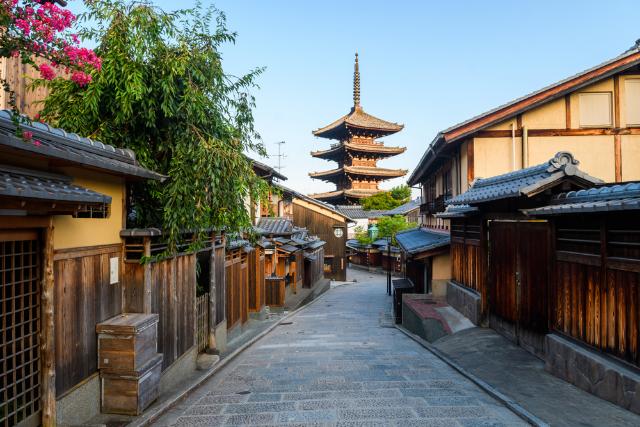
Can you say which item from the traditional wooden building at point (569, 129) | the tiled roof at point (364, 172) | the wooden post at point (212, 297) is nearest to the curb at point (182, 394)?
the wooden post at point (212, 297)

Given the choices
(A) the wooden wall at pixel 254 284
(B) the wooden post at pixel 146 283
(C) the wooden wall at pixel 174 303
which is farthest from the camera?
(A) the wooden wall at pixel 254 284

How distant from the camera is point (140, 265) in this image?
22.2 feet

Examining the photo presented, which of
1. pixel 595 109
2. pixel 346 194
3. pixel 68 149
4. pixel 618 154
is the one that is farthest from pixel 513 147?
pixel 346 194

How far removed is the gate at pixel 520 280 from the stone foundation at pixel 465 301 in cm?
46

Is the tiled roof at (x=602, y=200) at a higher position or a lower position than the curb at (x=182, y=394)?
higher

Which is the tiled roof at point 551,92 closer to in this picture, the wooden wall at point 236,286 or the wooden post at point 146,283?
the wooden wall at point 236,286

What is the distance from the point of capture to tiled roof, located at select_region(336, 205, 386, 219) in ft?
173

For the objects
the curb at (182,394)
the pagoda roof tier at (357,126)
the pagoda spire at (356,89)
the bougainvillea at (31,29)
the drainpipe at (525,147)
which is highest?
the pagoda spire at (356,89)

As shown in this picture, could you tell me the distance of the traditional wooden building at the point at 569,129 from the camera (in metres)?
14.1

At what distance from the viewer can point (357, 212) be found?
53562 millimetres

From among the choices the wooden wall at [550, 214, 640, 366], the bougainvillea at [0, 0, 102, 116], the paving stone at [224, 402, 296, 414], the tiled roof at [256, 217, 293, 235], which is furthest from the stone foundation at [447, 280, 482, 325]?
the bougainvillea at [0, 0, 102, 116]

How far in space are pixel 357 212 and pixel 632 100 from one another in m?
39.9

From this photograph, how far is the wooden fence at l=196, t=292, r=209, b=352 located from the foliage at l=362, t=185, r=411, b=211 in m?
45.4

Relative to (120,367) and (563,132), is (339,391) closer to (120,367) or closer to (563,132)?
(120,367)
